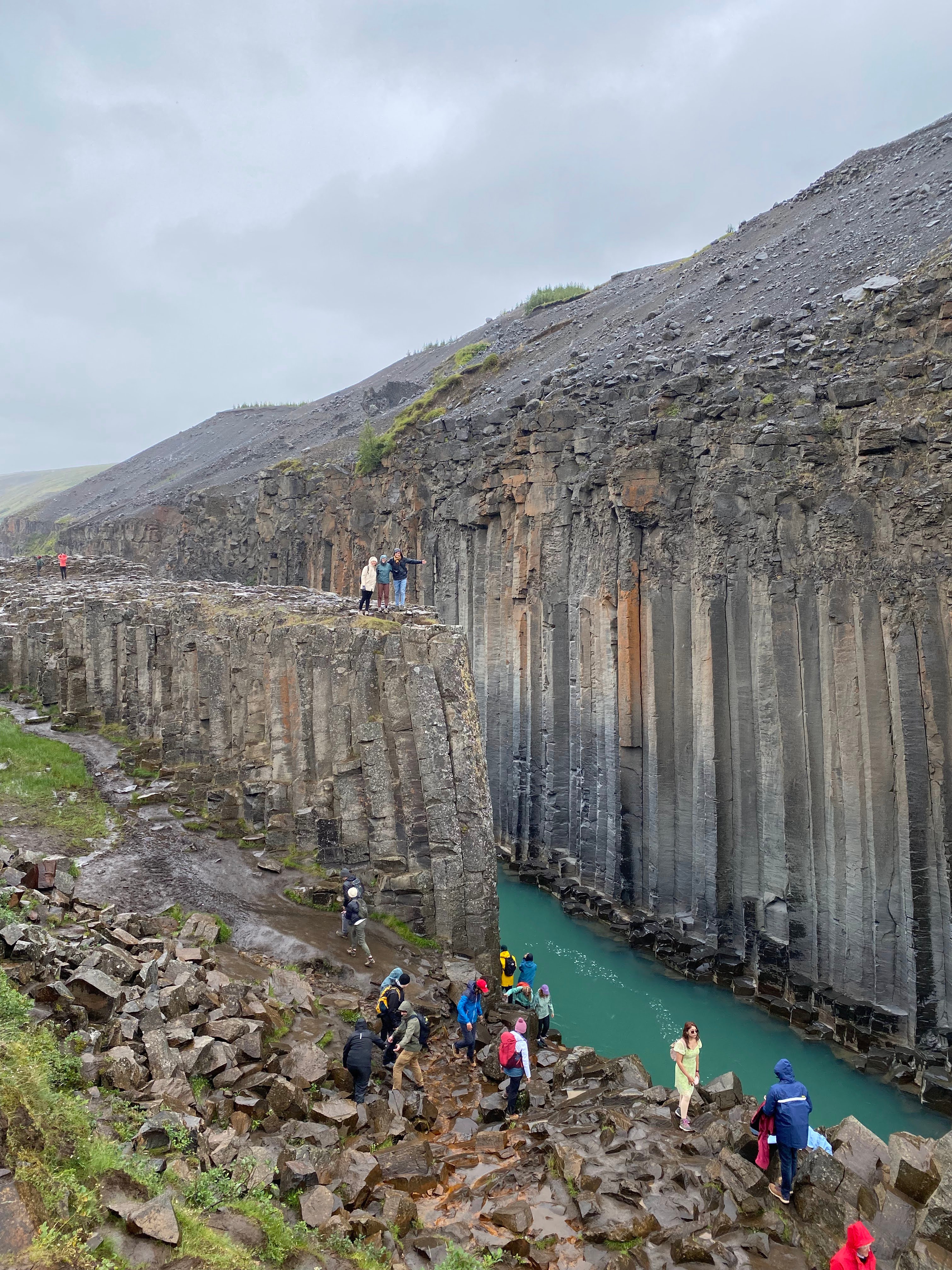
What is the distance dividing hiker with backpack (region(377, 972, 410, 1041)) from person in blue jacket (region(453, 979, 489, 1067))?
92 centimetres

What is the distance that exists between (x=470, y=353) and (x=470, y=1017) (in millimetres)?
42877

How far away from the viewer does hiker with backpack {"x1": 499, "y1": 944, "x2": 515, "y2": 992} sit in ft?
48.5

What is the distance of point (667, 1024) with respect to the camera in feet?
56.5

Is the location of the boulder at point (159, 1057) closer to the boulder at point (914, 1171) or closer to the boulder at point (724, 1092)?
the boulder at point (724, 1092)

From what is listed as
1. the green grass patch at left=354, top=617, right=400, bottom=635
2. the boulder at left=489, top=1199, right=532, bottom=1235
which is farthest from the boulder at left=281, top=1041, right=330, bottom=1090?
the green grass patch at left=354, top=617, right=400, bottom=635

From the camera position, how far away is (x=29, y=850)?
13.7 meters

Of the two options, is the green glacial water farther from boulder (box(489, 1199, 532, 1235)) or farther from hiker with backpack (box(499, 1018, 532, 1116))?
boulder (box(489, 1199, 532, 1235))

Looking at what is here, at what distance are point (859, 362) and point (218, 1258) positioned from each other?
1913 centimetres

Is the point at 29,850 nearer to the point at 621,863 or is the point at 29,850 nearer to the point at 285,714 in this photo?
the point at 285,714

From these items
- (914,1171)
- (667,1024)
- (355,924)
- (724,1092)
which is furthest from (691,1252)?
(667,1024)

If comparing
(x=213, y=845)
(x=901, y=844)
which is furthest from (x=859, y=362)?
(x=213, y=845)

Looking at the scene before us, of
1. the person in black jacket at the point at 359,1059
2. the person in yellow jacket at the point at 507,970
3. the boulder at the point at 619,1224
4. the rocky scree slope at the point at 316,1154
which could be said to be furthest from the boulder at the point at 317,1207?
the person in yellow jacket at the point at 507,970

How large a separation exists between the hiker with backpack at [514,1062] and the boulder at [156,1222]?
5.84m

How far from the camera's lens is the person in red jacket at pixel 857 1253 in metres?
6.21
